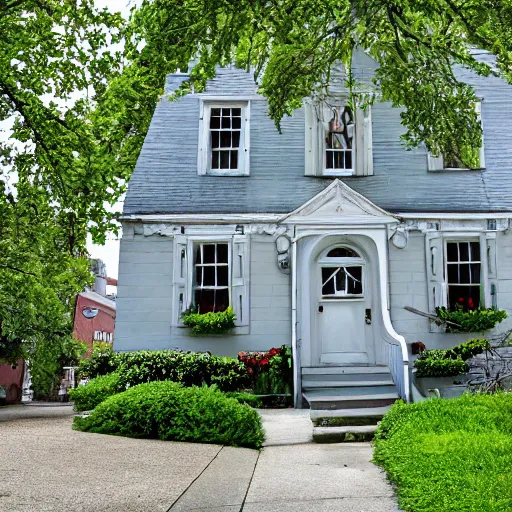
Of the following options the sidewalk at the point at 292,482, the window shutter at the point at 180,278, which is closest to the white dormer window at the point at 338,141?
the window shutter at the point at 180,278

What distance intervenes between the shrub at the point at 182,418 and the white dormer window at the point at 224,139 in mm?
6218

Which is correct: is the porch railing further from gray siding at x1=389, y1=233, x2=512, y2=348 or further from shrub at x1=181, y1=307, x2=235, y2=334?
shrub at x1=181, y1=307, x2=235, y2=334

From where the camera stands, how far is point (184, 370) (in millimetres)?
11242

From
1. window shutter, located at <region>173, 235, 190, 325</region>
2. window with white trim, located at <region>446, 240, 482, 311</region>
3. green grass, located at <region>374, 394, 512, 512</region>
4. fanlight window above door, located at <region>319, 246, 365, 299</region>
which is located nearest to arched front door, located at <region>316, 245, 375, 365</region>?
fanlight window above door, located at <region>319, 246, 365, 299</region>

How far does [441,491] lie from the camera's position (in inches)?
174

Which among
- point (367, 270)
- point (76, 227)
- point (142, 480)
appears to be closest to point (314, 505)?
point (142, 480)

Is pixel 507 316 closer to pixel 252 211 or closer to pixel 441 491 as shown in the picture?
Result: pixel 252 211

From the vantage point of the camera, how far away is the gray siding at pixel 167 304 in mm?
12445

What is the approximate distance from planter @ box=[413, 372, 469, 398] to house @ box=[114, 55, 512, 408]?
2.55 feet

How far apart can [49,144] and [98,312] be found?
75.8 ft

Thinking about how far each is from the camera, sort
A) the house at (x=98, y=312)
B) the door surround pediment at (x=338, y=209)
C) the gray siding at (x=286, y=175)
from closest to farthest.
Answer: the door surround pediment at (x=338, y=209)
the gray siding at (x=286, y=175)
the house at (x=98, y=312)

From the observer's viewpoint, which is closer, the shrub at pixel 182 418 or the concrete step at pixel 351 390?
the shrub at pixel 182 418

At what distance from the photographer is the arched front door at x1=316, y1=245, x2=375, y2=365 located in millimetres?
12350

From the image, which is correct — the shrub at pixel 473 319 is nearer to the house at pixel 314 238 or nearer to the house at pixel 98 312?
the house at pixel 314 238
